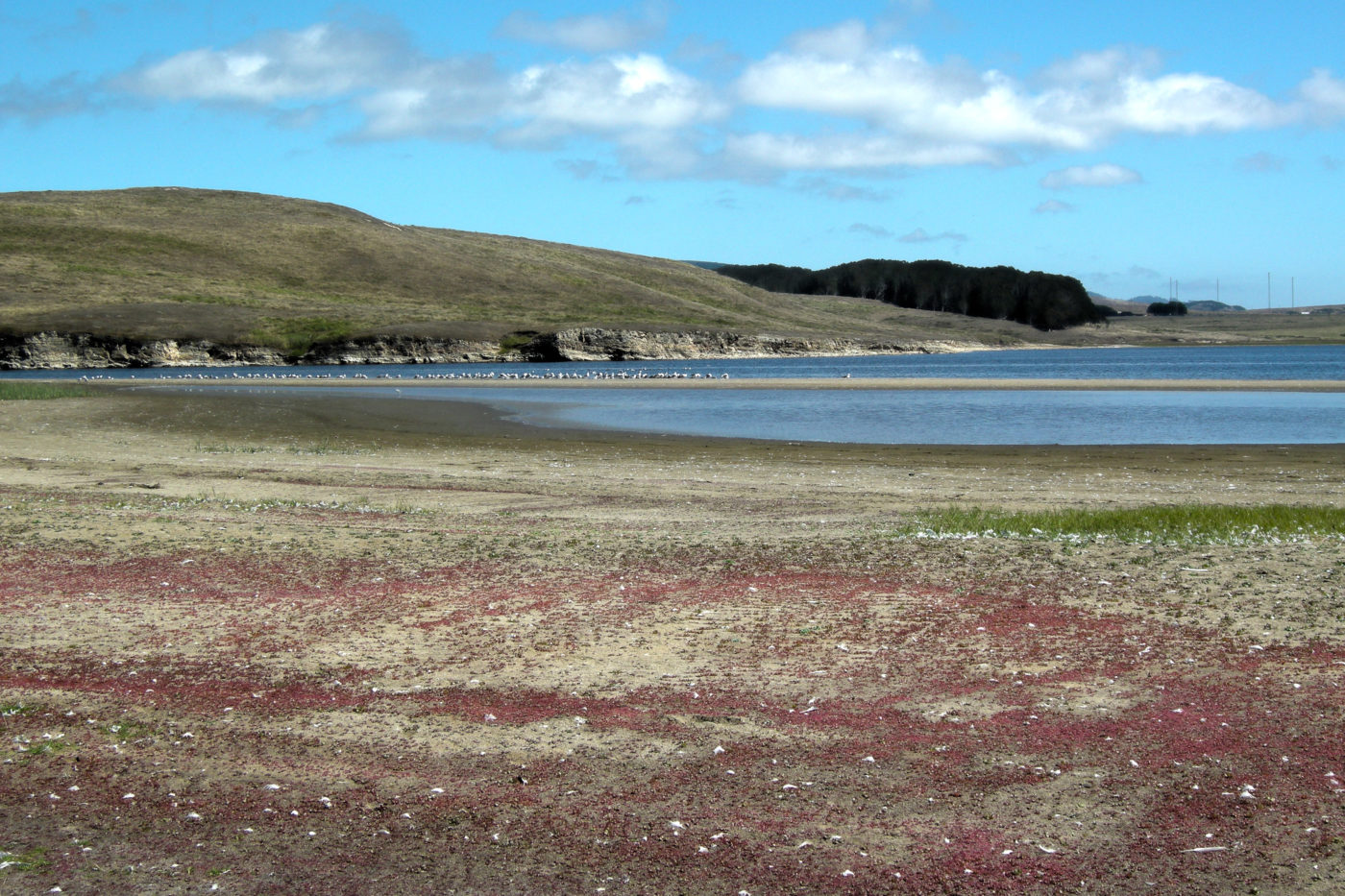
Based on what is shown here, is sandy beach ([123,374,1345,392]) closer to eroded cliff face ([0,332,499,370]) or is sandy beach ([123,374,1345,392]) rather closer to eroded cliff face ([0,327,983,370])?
eroded cliff face ([0,332,499,370])

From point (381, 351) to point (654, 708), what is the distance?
101 m

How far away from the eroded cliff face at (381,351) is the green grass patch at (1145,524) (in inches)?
3682

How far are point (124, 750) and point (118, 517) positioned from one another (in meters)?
8.85

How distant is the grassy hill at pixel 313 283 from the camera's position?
108 meters

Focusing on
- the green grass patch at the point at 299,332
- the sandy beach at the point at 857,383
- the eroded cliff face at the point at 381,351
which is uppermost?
the green grass patch at the point at 299,332

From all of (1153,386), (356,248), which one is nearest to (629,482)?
(1153,386)

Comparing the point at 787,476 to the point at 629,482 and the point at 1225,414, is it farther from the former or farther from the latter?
the point at 1225,414

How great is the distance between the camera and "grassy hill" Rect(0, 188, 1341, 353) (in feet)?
355

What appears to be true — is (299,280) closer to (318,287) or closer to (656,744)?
(318,287)

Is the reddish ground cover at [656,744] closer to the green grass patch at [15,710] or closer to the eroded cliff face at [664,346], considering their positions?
the green grass patch at [15,710]

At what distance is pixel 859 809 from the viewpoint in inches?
237

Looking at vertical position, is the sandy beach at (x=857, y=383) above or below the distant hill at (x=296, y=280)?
below

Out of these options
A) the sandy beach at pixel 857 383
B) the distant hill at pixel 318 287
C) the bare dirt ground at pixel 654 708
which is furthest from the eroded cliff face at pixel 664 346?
the bare dirt ground at pixel 654 708

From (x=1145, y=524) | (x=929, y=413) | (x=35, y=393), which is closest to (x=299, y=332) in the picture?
(x=35, y=393)
